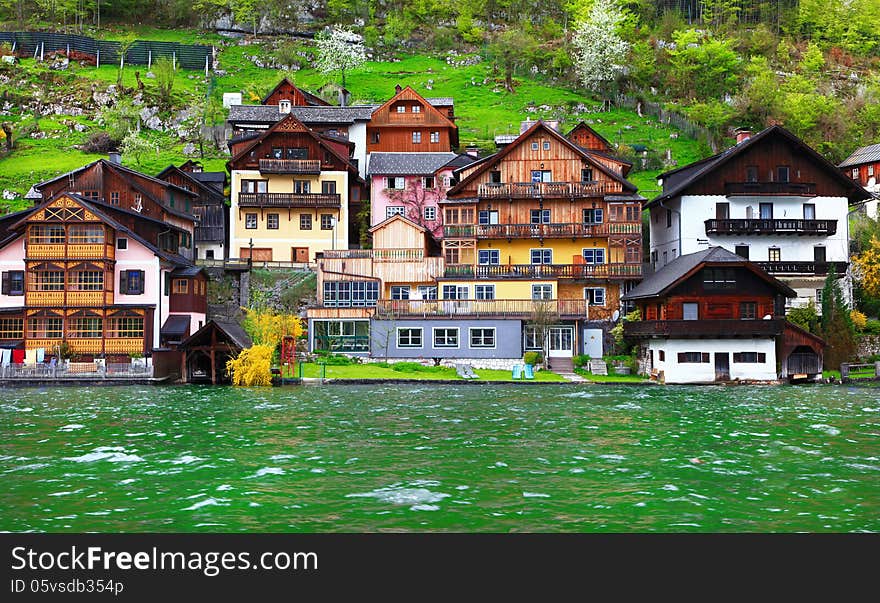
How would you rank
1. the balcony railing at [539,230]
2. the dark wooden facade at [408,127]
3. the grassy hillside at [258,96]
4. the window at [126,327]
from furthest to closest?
the grassy hillside at [258,96], the dark wooden facade at [408,127], the balcony railing at [539,230], the window at [126,327]

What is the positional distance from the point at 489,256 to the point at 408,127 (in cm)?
2548

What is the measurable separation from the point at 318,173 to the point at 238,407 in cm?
3725

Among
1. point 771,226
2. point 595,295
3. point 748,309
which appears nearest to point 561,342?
point 595,295

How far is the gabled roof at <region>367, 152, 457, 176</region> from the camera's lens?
229 ft

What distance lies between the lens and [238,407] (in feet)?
112

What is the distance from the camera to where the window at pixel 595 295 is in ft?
195

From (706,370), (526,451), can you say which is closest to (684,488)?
(526,451)

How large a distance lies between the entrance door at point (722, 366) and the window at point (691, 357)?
2.56 ft

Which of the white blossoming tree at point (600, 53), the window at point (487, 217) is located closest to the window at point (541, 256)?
the window at point (487, 217)

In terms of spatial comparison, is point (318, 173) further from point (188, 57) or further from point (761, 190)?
point (188, 57)

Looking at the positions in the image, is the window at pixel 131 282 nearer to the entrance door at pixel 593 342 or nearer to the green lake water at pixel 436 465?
the green lake water at pixel 436 465

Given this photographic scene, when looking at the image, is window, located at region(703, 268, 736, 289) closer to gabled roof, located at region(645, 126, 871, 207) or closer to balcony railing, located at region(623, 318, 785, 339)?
balcony railing, located at region(623, 318, 785, 339)

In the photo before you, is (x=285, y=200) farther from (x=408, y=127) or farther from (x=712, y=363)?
(x=712, y=363)

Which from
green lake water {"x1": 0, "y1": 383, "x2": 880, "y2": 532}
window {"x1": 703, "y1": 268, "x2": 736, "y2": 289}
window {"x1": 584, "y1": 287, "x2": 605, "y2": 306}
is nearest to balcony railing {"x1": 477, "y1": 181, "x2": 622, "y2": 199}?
window {"x1": 584, "y1": 287, "x2": 605, "y2": 306}
